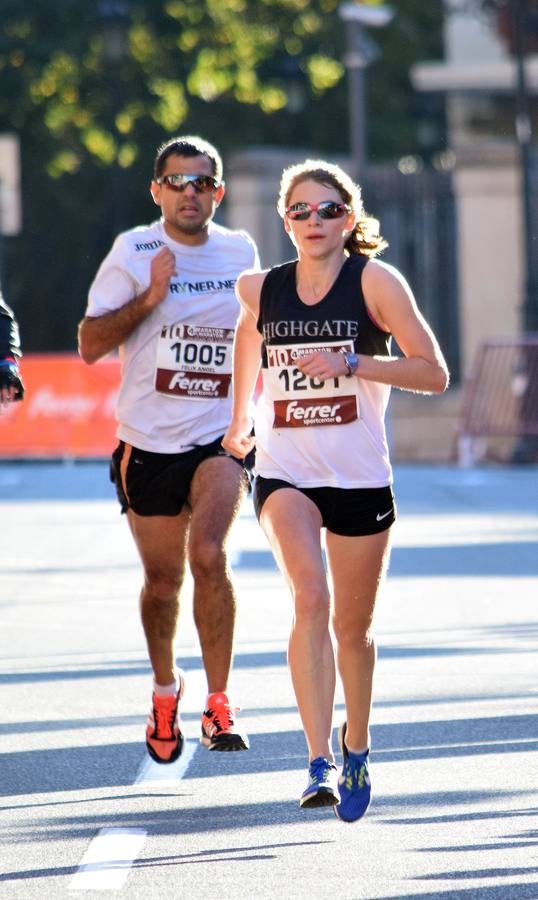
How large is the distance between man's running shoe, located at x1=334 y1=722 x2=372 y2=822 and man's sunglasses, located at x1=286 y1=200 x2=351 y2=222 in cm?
151

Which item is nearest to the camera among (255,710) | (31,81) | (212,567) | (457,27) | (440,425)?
(212,567)

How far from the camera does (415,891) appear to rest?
18.6 ft

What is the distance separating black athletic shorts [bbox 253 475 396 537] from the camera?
6.50 m

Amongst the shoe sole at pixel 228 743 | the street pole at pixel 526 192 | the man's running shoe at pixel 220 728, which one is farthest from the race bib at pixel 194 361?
the street pole at pixel 526 192

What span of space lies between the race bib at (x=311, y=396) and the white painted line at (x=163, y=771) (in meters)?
1.43

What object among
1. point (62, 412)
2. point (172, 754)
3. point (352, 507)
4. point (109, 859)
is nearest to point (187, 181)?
point (352, 507)

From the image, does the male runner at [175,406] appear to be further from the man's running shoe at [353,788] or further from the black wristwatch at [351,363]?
the black wristwatch at [351,363]

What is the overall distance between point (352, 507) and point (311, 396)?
0.33 m

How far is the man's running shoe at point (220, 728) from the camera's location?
23.8ft

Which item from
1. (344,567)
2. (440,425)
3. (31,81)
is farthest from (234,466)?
(31,81)

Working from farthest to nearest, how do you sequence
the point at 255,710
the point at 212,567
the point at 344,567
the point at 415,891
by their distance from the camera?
1. the point at 255,710
2. the point at 212,567
3. the point at 344,567
4. the point at 415,891

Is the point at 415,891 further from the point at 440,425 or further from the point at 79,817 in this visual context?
the point at 440,425

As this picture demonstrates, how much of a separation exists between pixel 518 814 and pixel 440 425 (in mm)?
23037

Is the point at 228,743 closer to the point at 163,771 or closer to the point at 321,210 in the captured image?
the point at 163,771
